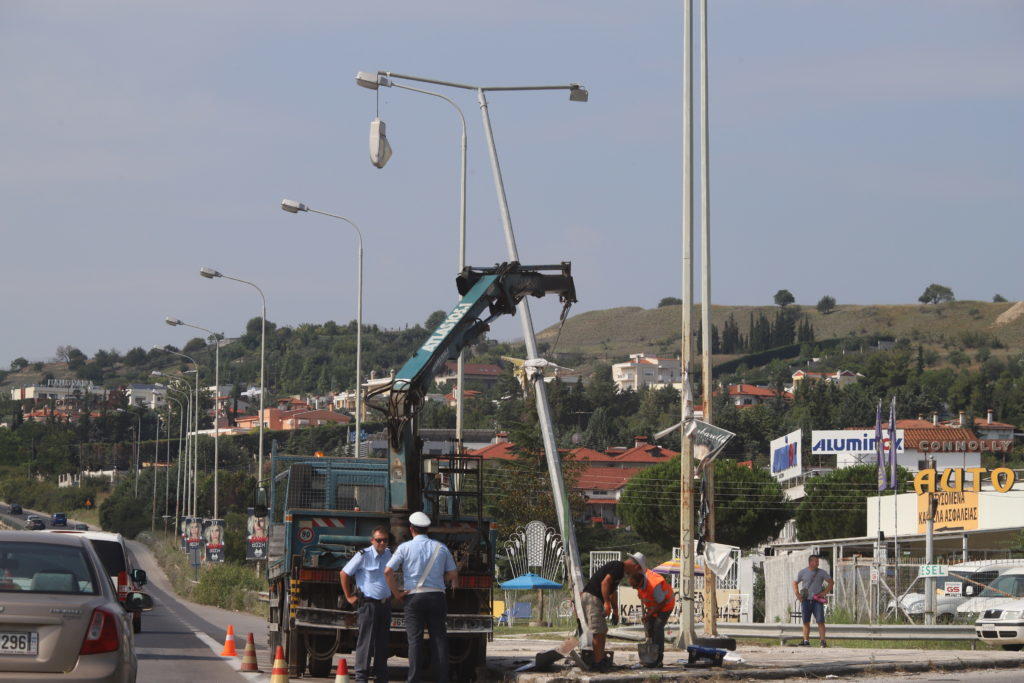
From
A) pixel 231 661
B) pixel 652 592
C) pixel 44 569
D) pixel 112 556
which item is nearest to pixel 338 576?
pixel 652 592

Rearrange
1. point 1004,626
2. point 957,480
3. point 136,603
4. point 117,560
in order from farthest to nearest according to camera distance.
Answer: point 957,480 < point 1004,626 < point 117,560 < point 136,603

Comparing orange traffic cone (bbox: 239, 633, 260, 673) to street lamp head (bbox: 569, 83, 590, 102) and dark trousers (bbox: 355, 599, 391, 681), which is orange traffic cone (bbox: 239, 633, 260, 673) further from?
street lamp head (bbox: 569, 83, 590, 102)

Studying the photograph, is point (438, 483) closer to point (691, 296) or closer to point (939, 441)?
point (691, 296)

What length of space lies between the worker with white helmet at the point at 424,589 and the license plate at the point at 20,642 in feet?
14.3

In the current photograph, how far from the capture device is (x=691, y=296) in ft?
56.7

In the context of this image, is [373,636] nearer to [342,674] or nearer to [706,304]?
[342,674]

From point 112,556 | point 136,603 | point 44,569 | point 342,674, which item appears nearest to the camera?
point 44,569

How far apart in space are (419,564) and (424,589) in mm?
234

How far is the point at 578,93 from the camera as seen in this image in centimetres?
2323

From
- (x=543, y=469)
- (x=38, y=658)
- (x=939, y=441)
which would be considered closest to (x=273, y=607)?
(x=38, y=658)

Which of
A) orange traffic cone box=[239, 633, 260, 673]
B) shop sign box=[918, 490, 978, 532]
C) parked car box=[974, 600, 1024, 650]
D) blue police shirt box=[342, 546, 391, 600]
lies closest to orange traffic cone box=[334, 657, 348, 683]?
blue police shirt box=[342, 546, 391, 600]

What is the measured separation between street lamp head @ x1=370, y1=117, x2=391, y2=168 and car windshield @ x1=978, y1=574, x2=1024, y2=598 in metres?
14.1

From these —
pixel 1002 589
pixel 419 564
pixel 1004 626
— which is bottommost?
pixel 1004 626

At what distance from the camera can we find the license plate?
9.39m
